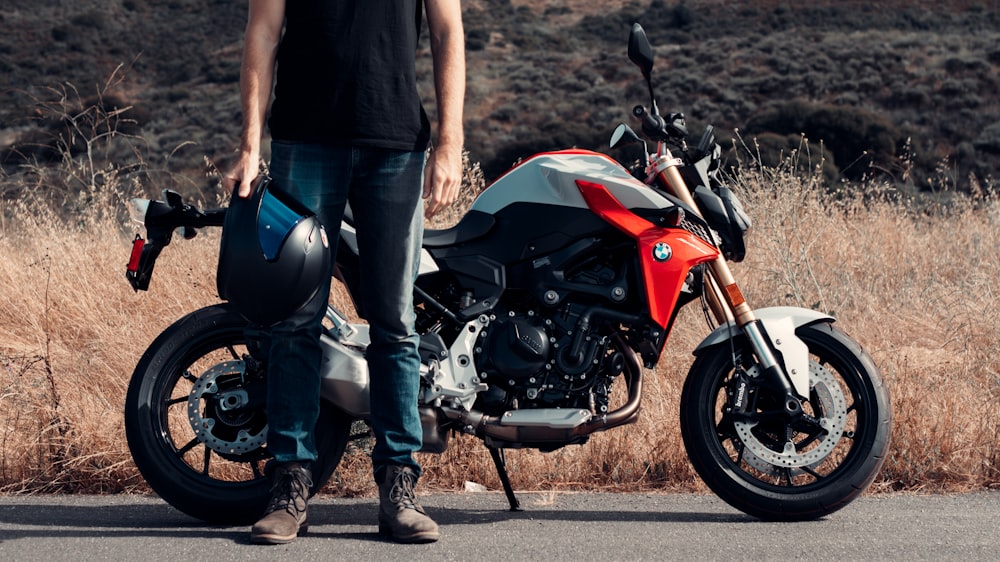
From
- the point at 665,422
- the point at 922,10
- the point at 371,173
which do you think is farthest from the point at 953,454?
the point at 922,10

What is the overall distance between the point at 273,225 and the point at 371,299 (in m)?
0.40

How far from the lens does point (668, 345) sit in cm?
644

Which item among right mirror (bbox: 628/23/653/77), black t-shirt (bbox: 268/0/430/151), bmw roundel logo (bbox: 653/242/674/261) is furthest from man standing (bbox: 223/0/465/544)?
bmw roundel logo (bbox: 653/242/674/261)

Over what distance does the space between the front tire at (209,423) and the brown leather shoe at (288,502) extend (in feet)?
0.61

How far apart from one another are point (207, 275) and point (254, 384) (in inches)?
130

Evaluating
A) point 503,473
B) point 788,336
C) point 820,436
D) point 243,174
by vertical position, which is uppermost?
point 243,174

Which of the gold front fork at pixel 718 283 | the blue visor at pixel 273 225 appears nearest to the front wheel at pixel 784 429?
the gold front fork at pixel 718 283

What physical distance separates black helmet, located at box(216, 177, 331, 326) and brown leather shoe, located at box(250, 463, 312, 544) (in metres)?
0.51

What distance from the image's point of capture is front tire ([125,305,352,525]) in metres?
3.86

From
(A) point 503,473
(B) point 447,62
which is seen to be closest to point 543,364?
(A) point 503,473

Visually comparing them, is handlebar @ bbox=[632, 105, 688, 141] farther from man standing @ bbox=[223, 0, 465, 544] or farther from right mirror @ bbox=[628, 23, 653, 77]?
man standing @ bbox=[223, 0, 465, 544]

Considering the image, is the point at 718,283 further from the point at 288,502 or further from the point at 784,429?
the point at 288,502

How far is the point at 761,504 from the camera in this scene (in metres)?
3.88

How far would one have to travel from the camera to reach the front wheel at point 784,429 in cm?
387
